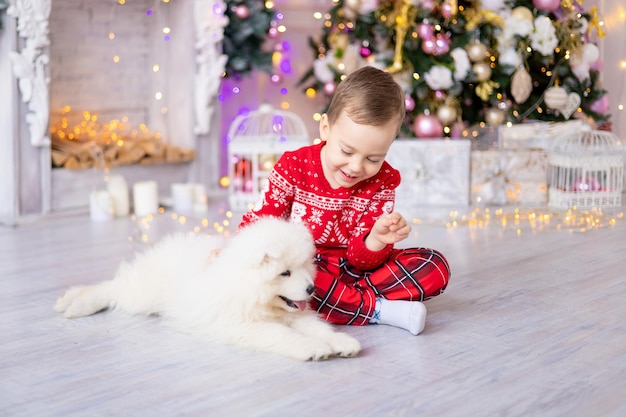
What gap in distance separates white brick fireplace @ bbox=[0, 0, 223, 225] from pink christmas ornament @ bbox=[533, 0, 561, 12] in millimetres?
1455

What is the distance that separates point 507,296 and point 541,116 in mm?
2012

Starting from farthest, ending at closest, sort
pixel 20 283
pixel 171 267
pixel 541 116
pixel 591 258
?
pixel 541 116, pixel 591 258, pixel 20 283, pixel 171 267

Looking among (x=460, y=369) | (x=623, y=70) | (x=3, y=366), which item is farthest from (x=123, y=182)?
(x=623, y=70)

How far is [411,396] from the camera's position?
140cm

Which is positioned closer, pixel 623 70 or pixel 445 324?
pixel 445 324

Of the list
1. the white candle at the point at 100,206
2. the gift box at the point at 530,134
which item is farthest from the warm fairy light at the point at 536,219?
the white candle at the point at 100,206

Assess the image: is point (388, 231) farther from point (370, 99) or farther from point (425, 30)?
point (425, 30)

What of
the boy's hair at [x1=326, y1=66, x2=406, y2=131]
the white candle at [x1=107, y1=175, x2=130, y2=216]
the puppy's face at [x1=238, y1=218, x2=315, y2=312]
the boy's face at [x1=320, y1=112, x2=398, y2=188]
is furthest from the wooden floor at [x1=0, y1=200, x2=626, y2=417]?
the white candle at [x1=107, y1=175, x2=130, y2=216]

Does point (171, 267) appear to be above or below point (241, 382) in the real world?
above

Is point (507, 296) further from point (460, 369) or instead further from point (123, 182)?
point (123, 182)

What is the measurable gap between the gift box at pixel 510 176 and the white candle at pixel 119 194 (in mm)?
1504

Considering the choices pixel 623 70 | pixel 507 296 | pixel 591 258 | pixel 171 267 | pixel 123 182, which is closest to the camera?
pixel 171 267

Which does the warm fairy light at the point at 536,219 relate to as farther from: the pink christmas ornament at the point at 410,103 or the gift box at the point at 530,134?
the pink christmas ornament at the point at 410,103

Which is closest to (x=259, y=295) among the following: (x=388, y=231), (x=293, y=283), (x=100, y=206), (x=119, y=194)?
(x=293, y=283)
